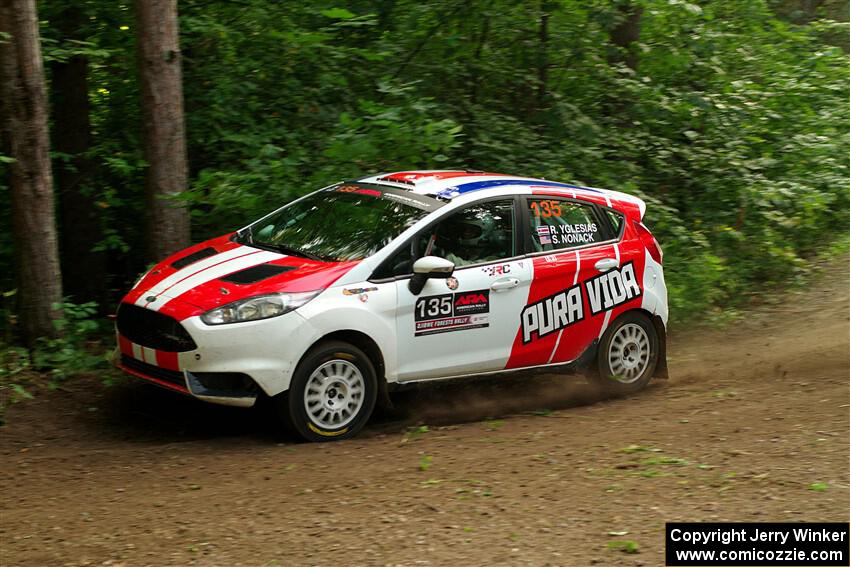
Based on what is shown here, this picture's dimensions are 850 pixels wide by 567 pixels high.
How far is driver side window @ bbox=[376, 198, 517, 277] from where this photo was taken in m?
7.30

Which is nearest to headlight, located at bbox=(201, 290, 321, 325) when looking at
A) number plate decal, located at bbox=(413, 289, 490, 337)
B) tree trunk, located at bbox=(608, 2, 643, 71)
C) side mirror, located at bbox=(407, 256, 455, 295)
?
side mirror, located at bbox=(407, 256, 455, 295)

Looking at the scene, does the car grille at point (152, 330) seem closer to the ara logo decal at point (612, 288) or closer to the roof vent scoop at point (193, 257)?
the roof vent scoop at point (193, 257)

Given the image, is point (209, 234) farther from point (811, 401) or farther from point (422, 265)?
point (811, 401)

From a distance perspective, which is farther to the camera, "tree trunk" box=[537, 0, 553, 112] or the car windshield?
"tree trunk" box=[537, 0, 553, 112]

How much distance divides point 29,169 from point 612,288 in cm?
502

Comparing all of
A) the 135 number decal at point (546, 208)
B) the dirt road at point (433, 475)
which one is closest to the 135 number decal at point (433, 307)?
the dirt road at point (433, 475)

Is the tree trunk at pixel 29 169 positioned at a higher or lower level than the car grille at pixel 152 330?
higher

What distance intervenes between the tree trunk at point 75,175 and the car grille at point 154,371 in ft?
12.1

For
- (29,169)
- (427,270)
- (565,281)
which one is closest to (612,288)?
(565,281)

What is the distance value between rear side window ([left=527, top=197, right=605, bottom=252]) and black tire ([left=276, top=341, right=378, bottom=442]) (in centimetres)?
186

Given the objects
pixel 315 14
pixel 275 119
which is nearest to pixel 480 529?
pixel 275 119

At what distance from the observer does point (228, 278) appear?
7008mm

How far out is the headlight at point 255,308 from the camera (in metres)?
6.64

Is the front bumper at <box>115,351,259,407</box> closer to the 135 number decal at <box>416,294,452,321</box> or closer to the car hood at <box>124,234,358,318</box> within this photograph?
the car hood at <box>124,234,358,318</box>
